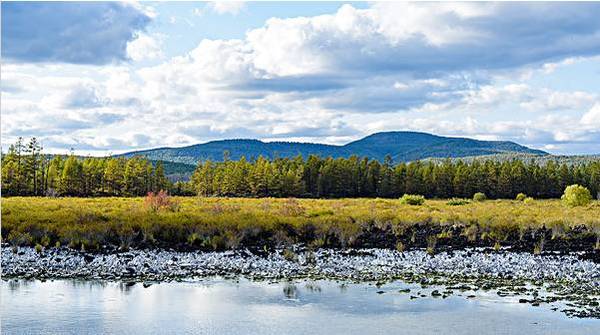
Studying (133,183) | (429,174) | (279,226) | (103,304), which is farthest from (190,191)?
(103,304)

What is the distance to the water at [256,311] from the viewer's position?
47.4 feet

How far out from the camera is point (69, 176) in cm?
8025

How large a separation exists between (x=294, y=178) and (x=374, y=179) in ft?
45.7

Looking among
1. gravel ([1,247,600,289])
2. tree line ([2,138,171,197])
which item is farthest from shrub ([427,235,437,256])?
tree line ([2,138,171,197])

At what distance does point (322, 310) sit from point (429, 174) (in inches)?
3213

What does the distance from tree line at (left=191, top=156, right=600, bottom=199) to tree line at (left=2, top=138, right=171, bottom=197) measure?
10.6 m

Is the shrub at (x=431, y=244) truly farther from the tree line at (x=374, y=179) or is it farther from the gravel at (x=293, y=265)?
the tree line at (x=374, y=179)

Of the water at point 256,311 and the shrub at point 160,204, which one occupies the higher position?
the shrub at point 160,204

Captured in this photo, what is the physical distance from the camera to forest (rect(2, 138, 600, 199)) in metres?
82.2

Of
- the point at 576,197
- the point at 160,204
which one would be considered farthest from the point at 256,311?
the point at 576,197

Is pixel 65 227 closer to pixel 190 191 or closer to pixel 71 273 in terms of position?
pixel 71 273

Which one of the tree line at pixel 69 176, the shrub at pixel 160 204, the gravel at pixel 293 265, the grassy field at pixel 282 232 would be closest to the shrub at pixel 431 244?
the grassy field at pixel 282 232

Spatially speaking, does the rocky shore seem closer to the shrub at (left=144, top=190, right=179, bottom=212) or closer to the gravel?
the gravel

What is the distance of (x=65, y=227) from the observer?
2803cm
